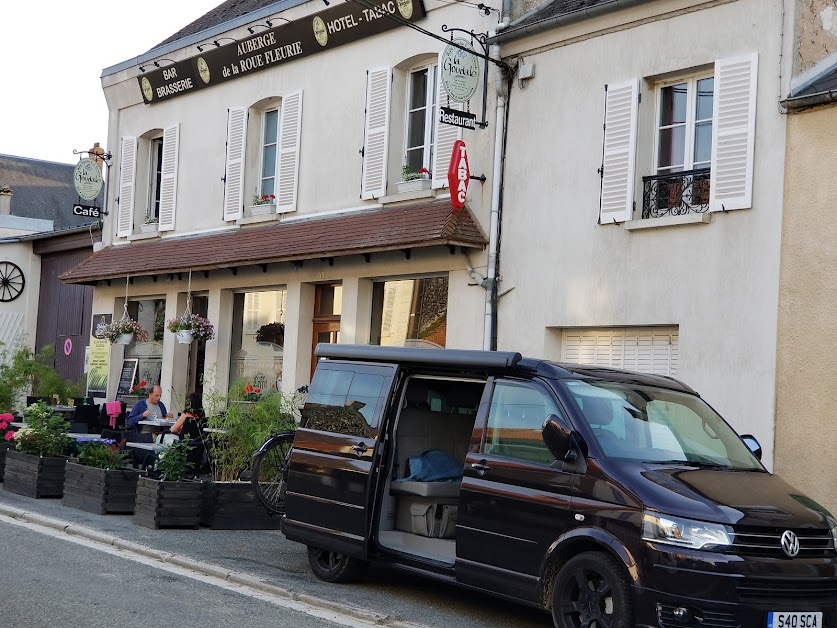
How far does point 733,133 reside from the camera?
40.0ft

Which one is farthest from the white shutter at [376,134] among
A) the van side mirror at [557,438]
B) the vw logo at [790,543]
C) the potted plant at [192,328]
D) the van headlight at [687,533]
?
the vw logo at [790,543]

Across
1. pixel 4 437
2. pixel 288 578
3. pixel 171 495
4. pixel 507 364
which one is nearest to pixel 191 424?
pixel 171 495

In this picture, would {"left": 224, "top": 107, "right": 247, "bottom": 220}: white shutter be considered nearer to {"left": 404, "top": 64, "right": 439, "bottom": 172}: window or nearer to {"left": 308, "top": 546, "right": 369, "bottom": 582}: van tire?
{"left": 404, "top": 64, "right": 439, "bottom": 172}: window

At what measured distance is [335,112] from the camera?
17828 millimetres

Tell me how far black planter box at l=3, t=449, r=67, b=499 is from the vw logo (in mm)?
9492

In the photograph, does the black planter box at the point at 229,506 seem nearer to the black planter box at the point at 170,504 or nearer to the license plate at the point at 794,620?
the black planter box at the point at 170,504

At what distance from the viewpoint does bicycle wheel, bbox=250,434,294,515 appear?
10602 millimetres

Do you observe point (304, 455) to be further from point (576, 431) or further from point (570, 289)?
point (570, 289)

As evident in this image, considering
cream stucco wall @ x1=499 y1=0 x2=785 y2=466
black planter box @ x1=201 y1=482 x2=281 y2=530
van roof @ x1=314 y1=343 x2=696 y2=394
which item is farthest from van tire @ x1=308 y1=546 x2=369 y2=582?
cream stucco wall @ x1=499 y1=0 x2=785 y2=466

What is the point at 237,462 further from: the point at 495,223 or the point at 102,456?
the point at 495,223

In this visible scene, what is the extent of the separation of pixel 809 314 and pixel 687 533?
5.24m

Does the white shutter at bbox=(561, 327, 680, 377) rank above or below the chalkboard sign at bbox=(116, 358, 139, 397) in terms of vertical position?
above

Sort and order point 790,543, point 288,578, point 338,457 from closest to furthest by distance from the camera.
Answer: point 790,543 < point 338,457 < point 288,578

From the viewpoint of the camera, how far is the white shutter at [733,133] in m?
12.0
